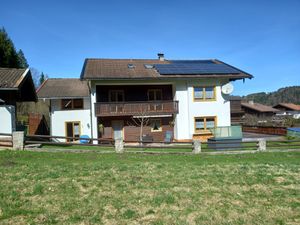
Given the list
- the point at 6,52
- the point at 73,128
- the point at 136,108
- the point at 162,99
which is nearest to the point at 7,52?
the point at 6,52

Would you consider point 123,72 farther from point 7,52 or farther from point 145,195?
point 7,52

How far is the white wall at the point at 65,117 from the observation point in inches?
795

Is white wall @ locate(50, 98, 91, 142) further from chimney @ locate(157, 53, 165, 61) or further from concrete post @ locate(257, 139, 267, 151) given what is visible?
concrete post @ locate(257, 139, 267, 151)

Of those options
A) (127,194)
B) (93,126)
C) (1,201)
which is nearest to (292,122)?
(93,126)

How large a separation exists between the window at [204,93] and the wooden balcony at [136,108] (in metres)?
2.07

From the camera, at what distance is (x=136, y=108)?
779 inches

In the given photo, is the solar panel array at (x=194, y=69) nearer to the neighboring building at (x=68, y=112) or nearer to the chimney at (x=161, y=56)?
the chimney at (x=161, y=56)

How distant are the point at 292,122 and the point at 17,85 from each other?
102 feet

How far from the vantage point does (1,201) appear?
497 cm

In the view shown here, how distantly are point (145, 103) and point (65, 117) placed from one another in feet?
22.4

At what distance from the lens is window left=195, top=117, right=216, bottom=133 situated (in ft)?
68.8

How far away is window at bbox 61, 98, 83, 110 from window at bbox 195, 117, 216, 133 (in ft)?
33.1

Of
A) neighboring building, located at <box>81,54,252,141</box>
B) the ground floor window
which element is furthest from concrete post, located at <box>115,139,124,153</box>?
the ground floor window

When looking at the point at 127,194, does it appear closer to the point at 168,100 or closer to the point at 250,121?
the point at 168,100
